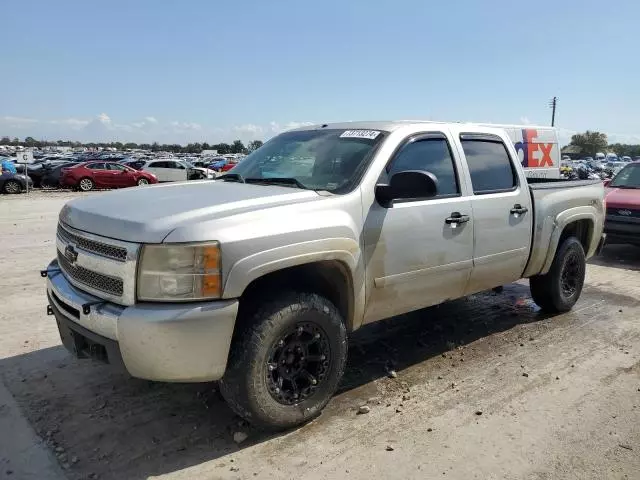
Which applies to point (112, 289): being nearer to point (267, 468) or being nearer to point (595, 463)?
point (267, 468)

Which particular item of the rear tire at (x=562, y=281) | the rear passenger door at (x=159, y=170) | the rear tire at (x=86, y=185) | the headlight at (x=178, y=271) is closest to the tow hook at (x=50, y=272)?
the headlight at (x=178, y=271)

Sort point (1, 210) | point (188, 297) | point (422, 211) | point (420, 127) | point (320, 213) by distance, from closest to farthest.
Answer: point (188, 297), point (320, 213), point (422, 211), point (420, 127), point (1, 210)

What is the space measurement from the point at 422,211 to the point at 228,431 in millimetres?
2040

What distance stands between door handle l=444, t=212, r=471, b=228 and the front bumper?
76.3 inches

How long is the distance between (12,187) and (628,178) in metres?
23.8

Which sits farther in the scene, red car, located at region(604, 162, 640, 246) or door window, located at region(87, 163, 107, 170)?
door window, located at region(87, 163, 107, 170)

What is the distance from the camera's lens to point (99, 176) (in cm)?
2666

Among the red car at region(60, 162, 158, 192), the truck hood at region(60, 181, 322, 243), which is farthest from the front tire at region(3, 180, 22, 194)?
the truck hood at region(60, 181, 322, 243)

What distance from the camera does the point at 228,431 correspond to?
3357mm

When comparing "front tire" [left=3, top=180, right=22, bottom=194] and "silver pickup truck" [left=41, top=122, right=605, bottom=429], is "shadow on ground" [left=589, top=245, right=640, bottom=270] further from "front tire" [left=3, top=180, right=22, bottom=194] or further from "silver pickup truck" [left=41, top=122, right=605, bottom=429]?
"front tire" [left=3, top=180, right=22, bottom=194]

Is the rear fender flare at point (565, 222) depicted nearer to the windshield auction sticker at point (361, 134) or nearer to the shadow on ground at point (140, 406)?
the shadow on ground at point (140, 406)

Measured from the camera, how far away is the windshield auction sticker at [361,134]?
4.02m

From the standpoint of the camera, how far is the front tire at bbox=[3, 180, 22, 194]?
23.3 meters

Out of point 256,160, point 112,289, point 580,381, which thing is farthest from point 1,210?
point 580,381
